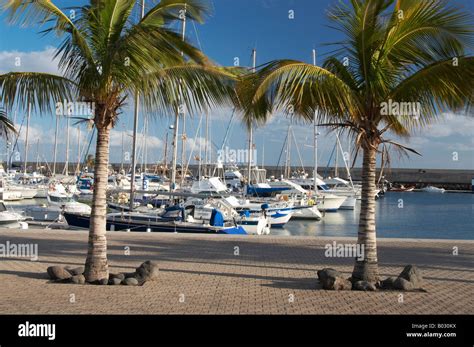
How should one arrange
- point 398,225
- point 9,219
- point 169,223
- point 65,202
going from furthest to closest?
point 398,225
point 65,202
point 9,219
point 169,223

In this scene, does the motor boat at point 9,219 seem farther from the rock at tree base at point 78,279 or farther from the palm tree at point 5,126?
the rock at tree base at point 78,279

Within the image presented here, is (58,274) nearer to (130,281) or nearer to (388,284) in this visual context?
(130,281)

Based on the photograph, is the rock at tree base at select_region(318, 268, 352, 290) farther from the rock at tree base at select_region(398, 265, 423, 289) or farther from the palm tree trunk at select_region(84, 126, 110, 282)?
the palm tree trunk at select_region(84, 126, 110, 282)

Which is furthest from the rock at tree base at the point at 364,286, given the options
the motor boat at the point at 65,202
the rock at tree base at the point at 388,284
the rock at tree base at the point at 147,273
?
the motor boat at the point at 65,202

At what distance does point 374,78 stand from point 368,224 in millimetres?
2990

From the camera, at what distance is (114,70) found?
10.5 metres

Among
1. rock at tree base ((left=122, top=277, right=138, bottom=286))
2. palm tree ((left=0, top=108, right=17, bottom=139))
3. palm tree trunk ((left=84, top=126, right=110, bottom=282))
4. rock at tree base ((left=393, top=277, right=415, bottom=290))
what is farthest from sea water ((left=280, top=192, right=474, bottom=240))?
palm tree trunk ((left=84, top=126, right=110, bottom=282))

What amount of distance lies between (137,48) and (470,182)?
420 ft

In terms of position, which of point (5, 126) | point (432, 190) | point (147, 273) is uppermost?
point (5, 126)

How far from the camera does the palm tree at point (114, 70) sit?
10461 millimetres

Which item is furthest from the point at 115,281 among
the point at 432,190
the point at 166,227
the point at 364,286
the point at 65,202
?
the point at 432,190

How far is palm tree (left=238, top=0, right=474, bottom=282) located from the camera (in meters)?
10.4
